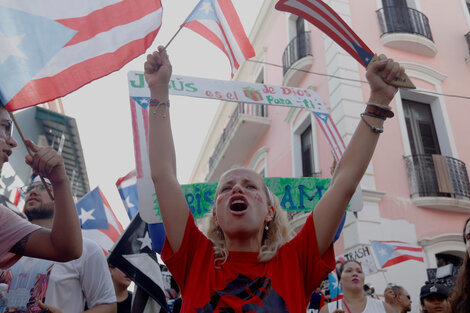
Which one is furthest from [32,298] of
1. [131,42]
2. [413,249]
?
[413,249]

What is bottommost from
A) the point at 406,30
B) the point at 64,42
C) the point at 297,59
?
the point at 64,42

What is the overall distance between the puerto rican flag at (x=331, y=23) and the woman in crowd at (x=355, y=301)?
2.47m

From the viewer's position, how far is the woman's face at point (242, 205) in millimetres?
1796

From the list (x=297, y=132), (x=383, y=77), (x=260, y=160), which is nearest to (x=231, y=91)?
(x=383, y=77)

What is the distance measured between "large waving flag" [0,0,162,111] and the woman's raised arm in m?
0.74

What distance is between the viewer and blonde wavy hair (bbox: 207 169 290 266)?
1759mm

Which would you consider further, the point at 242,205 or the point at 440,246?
the point at 440,246

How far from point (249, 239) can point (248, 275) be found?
8.6 inches

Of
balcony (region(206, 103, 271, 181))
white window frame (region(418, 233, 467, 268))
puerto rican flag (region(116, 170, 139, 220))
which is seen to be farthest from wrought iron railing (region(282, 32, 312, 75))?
puerto rican flag (region(116, 170, 139, 220))

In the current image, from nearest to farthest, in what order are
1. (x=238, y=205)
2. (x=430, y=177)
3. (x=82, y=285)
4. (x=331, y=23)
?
1. (x=238, y=205)
2. (x=331, y=23)
3. (x=82, y=285)
4. (x=430, y=177)

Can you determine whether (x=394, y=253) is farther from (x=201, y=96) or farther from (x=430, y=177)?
(x=201, y=96)

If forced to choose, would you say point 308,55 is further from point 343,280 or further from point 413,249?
point 343,280

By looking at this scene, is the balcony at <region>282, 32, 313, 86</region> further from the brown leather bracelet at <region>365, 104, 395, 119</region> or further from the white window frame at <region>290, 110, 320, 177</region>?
the brown leather bracelet at <region>365, 104, 395, 119</region>

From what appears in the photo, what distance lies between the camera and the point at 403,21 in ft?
34.3
